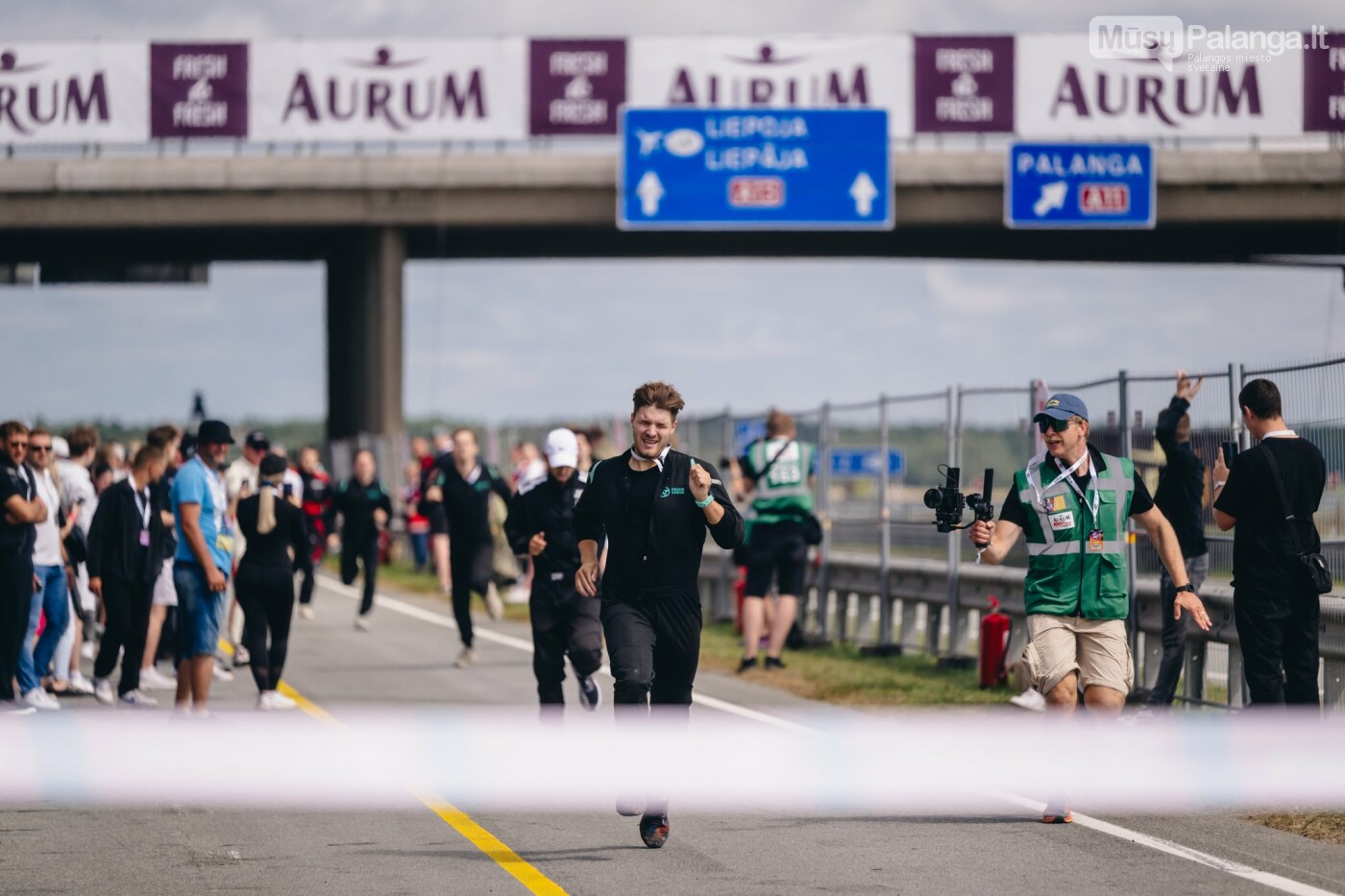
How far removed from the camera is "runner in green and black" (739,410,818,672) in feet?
57.2

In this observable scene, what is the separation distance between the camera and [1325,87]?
3828 cm

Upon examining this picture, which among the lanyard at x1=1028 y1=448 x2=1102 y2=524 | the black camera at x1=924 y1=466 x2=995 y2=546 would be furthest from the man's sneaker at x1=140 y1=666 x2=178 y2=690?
the lanyard at x1=1028 y1=448 x2=1102 y2=524

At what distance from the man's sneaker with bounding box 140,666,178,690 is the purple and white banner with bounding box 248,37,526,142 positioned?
23.6 m

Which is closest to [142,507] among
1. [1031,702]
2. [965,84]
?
[1031,702]

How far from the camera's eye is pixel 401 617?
79.1 feet

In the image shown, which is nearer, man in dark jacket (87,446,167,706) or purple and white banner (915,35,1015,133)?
man in dark jacket (87,446,167,706)

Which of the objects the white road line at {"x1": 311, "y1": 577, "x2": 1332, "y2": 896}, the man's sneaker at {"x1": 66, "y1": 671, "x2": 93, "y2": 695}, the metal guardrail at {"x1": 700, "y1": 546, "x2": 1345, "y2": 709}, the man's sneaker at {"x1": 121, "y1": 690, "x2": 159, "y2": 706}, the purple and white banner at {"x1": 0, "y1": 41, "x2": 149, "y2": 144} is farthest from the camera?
the purple and white banner at {"x1": 0, "y1": 41, "x2": 149, "y2": 144}

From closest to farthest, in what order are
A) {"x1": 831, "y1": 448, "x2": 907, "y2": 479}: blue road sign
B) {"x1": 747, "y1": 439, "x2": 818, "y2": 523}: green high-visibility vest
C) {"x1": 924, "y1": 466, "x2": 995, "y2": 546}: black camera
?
{"x1": 924, "y1": 466, "x2": 995, "y2": 546}: black camera
{"x1": 747, "y1": 439, "x2": 818, "y2": 523}: green high-visibility vest
{"x1": 831, "y1": 448, "x2": 907, "y2": 479}: blue road sign

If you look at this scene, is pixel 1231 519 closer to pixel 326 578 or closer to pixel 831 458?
pixel 831 458

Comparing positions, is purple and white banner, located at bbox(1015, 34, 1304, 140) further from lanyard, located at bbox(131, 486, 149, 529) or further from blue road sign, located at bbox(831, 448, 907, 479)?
lanyard, located at bbox(131, 486, 149, 529)

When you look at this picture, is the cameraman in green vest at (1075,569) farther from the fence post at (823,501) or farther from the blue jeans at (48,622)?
the fence post at (823,501)

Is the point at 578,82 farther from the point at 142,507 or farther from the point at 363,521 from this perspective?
the point at 142,507

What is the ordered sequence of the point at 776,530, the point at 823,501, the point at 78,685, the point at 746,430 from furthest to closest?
the point at 746,430, the point at 823,501, the point at 776,530, the point at 78,685

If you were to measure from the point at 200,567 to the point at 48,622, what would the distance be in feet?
7.18
